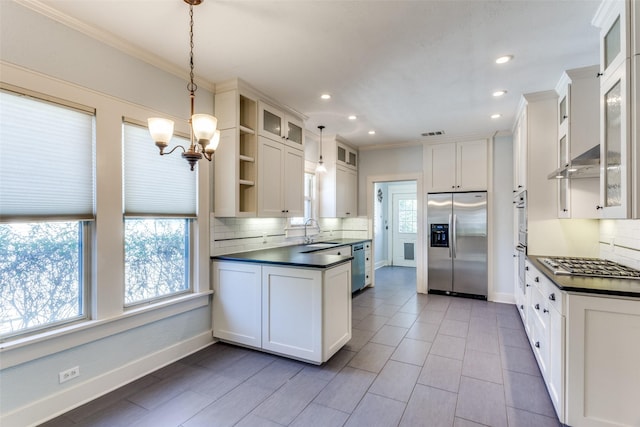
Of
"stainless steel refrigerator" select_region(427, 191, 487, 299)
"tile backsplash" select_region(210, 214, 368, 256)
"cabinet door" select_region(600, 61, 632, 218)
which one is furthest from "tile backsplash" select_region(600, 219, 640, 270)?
"tile backsplash" select_region(210, 214, 368, 256)

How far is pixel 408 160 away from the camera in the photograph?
5.75 meters

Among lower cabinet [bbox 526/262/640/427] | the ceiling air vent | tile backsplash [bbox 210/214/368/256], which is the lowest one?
lower cabinet [bbox 526/262/640/427]

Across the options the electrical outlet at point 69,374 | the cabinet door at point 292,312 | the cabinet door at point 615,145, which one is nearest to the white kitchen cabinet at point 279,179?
the cabinet door at point 292,312

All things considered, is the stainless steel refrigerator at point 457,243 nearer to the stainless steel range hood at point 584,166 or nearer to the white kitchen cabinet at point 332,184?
the white kitchen cabinet at point 332,184

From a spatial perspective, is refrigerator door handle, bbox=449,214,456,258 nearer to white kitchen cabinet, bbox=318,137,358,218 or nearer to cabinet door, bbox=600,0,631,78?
white kitchen cabinet, bbox=318,137,358,218

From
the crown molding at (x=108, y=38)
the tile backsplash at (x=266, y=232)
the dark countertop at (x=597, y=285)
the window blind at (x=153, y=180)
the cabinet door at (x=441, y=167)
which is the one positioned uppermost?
the crown molding at (x=108, y=38)

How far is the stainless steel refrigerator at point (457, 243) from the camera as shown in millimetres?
5113

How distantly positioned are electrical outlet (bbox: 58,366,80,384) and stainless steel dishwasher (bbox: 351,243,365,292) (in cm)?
371

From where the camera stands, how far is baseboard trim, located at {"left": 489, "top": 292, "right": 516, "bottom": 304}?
4914mm

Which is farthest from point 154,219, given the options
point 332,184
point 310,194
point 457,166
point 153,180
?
point 457,166

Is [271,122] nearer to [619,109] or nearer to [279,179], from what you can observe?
[279,179]

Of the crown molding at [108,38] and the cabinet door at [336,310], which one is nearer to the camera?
the crown molding at [108,38]

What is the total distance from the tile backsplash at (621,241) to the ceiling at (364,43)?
1.45 m

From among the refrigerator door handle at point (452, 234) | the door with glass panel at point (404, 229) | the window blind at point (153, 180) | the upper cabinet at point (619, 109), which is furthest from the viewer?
the door with glass panel at point (404, 229)
